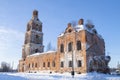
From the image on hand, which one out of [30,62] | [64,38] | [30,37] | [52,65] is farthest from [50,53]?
[30,37]

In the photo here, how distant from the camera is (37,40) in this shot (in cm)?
5484

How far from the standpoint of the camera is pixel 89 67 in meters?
32.4

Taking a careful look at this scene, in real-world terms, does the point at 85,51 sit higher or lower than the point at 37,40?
lower

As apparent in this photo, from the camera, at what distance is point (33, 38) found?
53.7 meters

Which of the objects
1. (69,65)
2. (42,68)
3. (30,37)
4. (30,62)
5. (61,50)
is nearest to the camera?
(69,65)

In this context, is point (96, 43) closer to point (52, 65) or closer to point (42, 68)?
point (52, 65)

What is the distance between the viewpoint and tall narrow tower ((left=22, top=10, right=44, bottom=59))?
5277 centimetres

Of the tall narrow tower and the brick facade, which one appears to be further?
the tall narrow tower

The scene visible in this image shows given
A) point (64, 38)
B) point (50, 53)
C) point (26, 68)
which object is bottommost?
point (26, 68)

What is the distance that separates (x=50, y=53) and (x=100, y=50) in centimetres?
1204

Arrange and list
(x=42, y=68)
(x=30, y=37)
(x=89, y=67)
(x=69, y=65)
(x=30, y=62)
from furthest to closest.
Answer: (x=30, y=37)
(x=30, y=62)
(x=42, y=68)
(x=69, y=65)
(x=89, y=67)

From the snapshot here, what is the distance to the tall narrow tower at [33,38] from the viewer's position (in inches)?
2078

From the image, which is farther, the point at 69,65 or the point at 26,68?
the point at 26,68

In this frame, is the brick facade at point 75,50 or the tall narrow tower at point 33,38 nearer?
the brick facade at point 75,50
